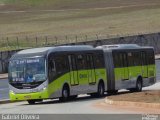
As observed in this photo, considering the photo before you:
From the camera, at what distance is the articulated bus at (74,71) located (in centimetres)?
3164

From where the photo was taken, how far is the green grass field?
3556 inches

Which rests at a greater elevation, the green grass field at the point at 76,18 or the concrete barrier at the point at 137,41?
the green grass field at the point at 76,18

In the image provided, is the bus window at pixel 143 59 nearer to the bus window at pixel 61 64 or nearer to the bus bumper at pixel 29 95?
the bus window at pixel 61 64

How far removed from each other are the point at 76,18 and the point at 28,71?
249 feet

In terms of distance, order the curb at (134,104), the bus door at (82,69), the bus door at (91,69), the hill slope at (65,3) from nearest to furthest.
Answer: the curb at (134,104) → the bus door at (82,69) → the bus door at (91,69) → the hill slope at (65,3)

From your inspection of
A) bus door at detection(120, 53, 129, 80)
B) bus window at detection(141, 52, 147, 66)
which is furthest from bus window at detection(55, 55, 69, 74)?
bus window at detection(141, 52, 147, 66)

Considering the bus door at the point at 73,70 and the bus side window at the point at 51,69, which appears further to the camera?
the bus door at the point at 73,70

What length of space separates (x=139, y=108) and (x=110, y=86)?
11.5 metres

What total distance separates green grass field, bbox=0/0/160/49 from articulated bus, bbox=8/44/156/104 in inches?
1501

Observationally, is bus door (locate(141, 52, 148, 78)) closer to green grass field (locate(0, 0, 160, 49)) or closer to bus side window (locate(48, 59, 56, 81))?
bus side window (locate(48, 59, 56, 81))

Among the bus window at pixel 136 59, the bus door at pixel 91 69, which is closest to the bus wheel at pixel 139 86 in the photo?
the bus window at pixel 136 59

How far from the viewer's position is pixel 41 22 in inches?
4082

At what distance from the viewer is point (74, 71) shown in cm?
3359

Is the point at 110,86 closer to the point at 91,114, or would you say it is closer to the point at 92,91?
the point at 92,91
